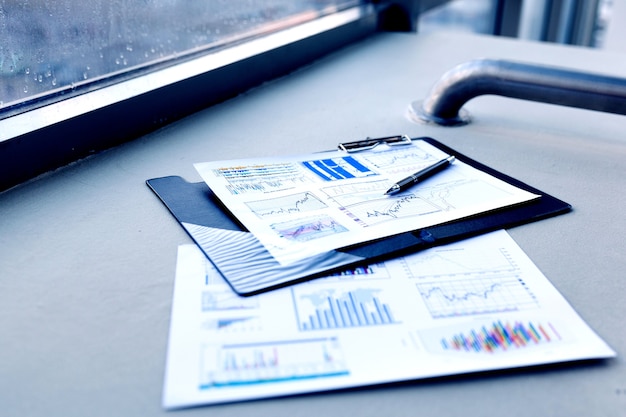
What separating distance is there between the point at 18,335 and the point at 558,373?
43 cm

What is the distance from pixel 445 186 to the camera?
750 mm

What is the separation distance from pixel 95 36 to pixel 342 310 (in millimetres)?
606

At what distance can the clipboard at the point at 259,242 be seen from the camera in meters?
0.55

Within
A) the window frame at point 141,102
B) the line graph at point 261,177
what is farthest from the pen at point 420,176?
the window frame at point 141,102

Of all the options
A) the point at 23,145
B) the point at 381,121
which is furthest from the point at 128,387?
the point at 381,121

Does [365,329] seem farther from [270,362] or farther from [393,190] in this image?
[393,190]

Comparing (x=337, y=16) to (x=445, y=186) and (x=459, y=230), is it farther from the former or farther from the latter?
(x=459, y=230)

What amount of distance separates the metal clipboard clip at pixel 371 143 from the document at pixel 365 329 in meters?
0.29

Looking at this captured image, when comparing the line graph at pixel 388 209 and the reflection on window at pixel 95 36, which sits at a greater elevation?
the reflection on window at pixel 95 36

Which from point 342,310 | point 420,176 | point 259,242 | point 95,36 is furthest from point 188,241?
point 95,36

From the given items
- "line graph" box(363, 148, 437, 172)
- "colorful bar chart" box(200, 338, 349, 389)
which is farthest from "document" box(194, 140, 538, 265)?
"colorful bar chart" box(200, 338, 349, 389)

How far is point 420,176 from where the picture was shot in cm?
76

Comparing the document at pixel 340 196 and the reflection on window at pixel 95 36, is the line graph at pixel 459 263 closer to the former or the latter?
the document at pixel 340 196

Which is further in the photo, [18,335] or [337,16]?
[337,16]
